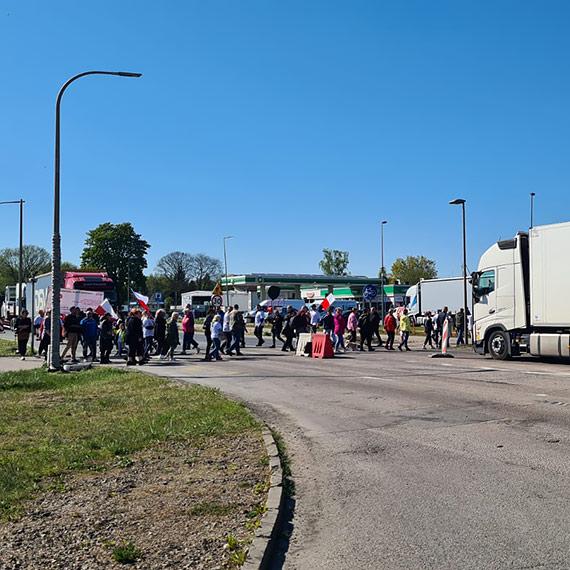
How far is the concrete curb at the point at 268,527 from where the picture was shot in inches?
173

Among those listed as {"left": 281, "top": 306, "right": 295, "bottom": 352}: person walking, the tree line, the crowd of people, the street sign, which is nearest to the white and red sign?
the crowd of people

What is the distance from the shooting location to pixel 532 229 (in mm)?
19797

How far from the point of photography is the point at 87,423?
9711mm

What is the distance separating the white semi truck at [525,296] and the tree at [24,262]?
3396 inches

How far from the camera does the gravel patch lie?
14.8ft

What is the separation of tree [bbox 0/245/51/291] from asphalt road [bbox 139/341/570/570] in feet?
301

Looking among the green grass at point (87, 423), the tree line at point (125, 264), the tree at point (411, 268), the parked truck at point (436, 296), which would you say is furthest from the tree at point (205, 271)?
the green grass at point (87, 423)

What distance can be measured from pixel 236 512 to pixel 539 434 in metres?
4.85

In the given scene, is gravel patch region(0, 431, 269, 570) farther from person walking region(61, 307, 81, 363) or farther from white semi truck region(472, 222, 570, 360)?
person walking region(61, 307, 81, 363)

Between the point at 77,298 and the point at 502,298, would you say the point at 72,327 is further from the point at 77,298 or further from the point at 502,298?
the point at 502,298

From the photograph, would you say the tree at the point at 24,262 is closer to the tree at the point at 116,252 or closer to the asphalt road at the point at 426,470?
the tree at the point at 116,252

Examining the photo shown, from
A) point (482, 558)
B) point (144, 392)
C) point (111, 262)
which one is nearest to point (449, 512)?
point (482, 558)

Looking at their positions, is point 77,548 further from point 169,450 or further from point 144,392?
point 144,392

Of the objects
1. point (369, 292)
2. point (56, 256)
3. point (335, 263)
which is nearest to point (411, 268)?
point (335, 263)
